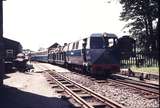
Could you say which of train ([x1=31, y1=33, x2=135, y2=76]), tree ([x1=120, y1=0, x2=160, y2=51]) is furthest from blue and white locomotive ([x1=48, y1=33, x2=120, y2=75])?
tree ([x1=120, y1=0, x2=160, y2=51])

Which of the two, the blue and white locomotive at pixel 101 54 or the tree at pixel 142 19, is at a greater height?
the tree at pixel 142 19

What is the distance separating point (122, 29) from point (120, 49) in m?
26.4

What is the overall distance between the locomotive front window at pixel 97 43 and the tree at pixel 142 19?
2122 centimetres

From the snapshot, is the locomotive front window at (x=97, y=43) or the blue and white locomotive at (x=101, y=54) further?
the locomotive front window at (x=97, y=43)

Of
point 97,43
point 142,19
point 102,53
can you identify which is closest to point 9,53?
point 142,19

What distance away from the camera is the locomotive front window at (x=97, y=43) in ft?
79.5

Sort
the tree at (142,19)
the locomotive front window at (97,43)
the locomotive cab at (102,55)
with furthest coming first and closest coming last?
the tree at (142,19)
the locomotive front window at (97,43)
the locomotive cab at (102,55)

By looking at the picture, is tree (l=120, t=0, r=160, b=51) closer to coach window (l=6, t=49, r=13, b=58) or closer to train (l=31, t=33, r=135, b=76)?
coach window (l=6, t=49, r=13, b=58)

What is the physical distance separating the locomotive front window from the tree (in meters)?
21.2

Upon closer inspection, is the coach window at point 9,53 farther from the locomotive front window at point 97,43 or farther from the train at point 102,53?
the locomotive front window at point 97,43

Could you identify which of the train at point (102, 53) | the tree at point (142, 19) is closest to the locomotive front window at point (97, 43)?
the train at point (102, 53)

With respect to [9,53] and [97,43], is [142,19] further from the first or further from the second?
[97,43]

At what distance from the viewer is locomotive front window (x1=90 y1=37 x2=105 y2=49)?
2423 centimetres

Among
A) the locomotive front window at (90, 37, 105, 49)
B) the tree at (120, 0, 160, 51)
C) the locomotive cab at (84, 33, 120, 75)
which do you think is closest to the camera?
the locomotive cab at (84, 33, 120, 75)
